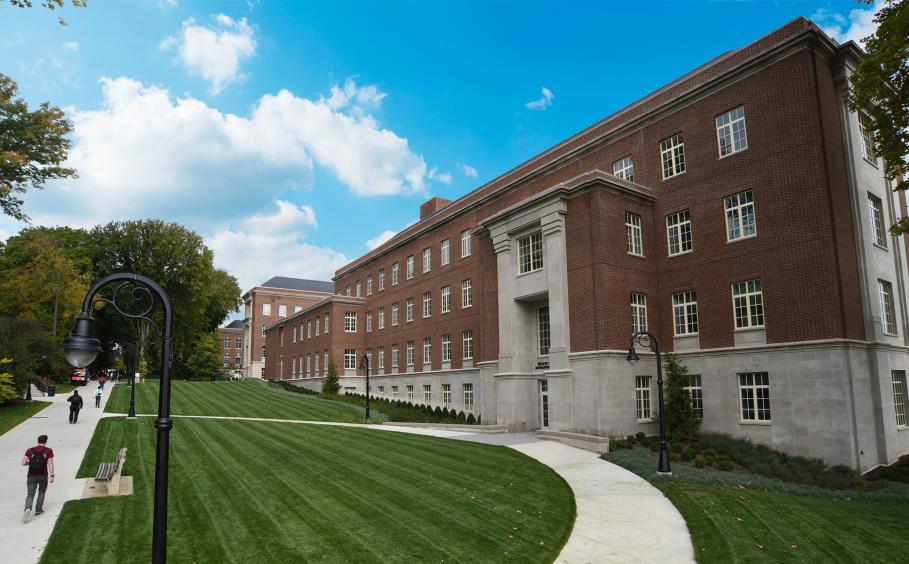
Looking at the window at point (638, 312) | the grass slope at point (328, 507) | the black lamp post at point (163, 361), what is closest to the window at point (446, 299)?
the window at point (638, 312)

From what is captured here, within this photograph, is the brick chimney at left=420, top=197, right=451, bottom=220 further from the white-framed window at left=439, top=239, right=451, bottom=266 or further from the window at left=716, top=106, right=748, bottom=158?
the window at left=716, top=106, right=748, bottom=158

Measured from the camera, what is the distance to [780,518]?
13.0 meters

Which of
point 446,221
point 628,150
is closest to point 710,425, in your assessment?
point 628,150

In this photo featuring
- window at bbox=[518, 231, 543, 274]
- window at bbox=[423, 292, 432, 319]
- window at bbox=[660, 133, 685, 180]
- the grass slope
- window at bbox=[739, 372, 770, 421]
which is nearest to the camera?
the grass slope

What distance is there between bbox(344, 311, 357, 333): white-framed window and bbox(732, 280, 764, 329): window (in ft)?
124

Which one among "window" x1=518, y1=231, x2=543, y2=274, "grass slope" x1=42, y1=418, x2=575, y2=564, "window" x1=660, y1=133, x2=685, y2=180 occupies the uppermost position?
"window" x1=660, y1=133, x2=685, y2=180

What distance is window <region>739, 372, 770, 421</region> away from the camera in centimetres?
2195

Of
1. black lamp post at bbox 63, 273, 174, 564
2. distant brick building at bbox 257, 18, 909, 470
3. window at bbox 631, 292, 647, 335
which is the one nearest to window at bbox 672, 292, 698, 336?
distant brick building at bbox 257, 18, 909, 470

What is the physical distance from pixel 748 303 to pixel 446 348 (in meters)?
22.5

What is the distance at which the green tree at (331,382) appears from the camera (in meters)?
49.8

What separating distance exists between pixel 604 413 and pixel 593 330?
359 centimetres

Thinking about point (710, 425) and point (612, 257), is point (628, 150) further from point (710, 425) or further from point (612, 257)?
point (710, 425)

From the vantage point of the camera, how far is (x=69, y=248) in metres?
59.4

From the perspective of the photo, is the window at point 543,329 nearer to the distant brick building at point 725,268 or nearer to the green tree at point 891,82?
the distant brick building at point 725,268
